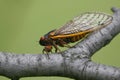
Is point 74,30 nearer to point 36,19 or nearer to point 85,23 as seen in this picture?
point 85,23

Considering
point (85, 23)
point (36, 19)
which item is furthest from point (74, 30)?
point (36, 19)

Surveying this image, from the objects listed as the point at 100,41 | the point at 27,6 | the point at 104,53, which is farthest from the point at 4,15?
the point at 100,41

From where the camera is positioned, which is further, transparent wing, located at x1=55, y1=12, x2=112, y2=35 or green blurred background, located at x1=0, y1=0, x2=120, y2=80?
green blurred background, located at x1=0, y1=0, x2=120, y2=80

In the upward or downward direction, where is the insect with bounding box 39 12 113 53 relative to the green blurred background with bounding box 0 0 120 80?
downward

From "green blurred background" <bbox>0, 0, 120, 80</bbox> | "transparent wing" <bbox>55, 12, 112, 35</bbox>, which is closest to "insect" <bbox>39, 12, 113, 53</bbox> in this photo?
Result: "transparent wing" <bbox>55, 12, 112, 35</bbox>

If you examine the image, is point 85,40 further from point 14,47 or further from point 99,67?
point 14,47

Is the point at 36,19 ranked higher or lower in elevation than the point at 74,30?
higher

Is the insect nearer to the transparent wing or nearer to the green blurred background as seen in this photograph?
the transparent wing
